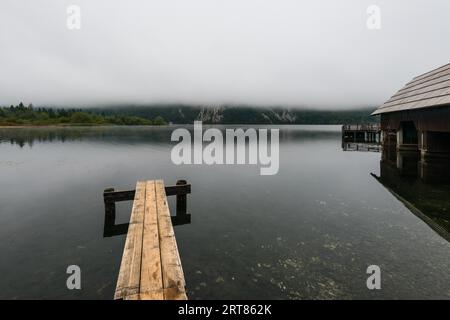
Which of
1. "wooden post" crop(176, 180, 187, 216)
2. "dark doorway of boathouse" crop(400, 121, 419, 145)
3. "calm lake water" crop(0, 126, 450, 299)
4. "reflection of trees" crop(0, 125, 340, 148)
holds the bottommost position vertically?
"calm lake water" crop(0, 126, 450, 299)

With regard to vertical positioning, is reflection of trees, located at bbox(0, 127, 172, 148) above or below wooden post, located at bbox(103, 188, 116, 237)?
above

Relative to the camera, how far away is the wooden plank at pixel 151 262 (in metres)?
5.32

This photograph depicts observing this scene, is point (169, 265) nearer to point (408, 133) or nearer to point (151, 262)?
point (151, 262)

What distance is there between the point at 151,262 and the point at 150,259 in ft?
0.57

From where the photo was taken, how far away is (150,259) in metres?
6.54

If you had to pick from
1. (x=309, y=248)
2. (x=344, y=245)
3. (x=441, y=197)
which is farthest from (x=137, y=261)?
(x=441, y=197)

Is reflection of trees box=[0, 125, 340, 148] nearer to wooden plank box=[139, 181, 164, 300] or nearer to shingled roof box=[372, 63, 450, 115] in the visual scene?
shingled roof box=[372, 63, 450, 115]

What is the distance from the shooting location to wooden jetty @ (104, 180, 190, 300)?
17.5ft

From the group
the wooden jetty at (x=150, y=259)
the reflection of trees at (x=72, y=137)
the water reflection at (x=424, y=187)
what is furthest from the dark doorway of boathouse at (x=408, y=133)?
the reflection of trees at (x=72, y=137)

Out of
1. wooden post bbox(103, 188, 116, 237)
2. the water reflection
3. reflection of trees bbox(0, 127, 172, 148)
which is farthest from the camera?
reflection of trees bbox(0, 127, 172, 148)

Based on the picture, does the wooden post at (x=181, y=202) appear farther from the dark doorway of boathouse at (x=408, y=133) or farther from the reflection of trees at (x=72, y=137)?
the reflection of trees at (x=72, y=137)

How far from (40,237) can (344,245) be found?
12698 millimetres

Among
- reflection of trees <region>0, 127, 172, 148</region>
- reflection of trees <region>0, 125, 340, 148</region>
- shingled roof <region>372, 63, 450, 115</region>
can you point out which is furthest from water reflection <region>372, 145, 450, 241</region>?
reflection of trees <region>0, 127, 172, 148</region>

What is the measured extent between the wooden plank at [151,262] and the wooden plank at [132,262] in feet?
0.42
